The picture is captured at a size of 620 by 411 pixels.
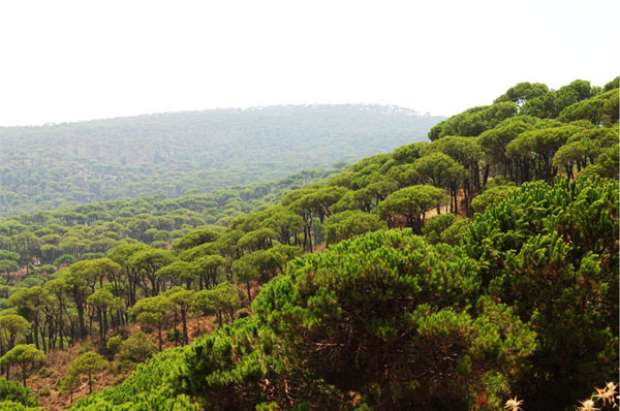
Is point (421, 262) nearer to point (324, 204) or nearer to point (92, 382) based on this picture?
point (92, 382)

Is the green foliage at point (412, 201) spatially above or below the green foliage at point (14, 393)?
above

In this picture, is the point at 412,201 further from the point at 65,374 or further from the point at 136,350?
the point at 65,374

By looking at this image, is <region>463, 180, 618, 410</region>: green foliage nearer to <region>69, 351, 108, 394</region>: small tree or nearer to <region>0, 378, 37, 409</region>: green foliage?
<region>0, 378, 37, 409</region>: green foliage

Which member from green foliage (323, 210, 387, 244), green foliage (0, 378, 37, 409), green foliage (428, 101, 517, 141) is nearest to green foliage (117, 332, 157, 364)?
green foliage (0, 378, 37, 409)

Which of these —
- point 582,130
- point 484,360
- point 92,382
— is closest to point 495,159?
point 582,130

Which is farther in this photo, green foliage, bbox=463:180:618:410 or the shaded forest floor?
A: the shaded forest floor

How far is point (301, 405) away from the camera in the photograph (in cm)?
1094

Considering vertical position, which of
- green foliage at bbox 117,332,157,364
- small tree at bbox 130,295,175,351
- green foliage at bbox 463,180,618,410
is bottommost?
green foliage at bbox 117,332,157,364

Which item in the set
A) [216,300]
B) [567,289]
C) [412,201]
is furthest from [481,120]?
[567,289]

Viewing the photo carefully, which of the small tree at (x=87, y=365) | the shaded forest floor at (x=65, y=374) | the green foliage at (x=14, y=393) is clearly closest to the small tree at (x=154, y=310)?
the shaded forest floor at (x=65, y=374)

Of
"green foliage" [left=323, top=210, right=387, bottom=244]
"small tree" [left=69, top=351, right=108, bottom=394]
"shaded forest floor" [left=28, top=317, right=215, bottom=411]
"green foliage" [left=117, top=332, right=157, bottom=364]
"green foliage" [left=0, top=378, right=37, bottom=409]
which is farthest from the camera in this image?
"green foliage" [left=117, top=332, right=157, bottom=364]

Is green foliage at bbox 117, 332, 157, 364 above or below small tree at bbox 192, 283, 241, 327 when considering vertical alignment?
below

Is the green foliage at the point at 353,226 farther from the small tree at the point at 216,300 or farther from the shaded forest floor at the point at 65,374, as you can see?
the shaded forest floor at the point at 65,374

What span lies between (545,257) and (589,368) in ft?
9.33
